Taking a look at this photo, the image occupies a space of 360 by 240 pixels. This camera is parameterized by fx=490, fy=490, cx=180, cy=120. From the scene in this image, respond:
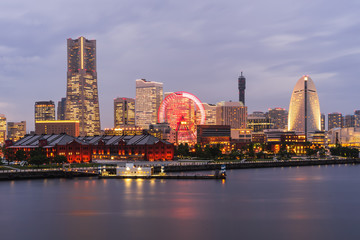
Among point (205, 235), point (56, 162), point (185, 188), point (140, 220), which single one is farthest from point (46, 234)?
point (56, 162)

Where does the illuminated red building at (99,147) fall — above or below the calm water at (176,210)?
above

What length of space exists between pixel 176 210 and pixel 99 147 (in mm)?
106204

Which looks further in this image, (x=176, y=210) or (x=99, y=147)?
(x=99, y=147)

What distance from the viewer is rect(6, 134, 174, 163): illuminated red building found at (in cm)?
15435

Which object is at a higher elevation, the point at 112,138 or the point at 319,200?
the point at 112,138

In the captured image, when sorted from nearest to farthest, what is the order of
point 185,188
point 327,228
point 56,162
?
point 327,228 < point 185,188 < point 56,162

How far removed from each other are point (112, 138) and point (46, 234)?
122645 millimetres

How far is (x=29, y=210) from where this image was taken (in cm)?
7538

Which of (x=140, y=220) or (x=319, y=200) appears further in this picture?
(x=319, y=200)

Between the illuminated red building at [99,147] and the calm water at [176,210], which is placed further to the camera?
the illuminated red building at [99,147]

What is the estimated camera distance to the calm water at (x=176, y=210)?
61.1 metres

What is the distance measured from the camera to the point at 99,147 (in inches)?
7003

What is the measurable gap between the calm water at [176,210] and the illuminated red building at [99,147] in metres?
43.7

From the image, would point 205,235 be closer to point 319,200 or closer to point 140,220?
point 140,220
